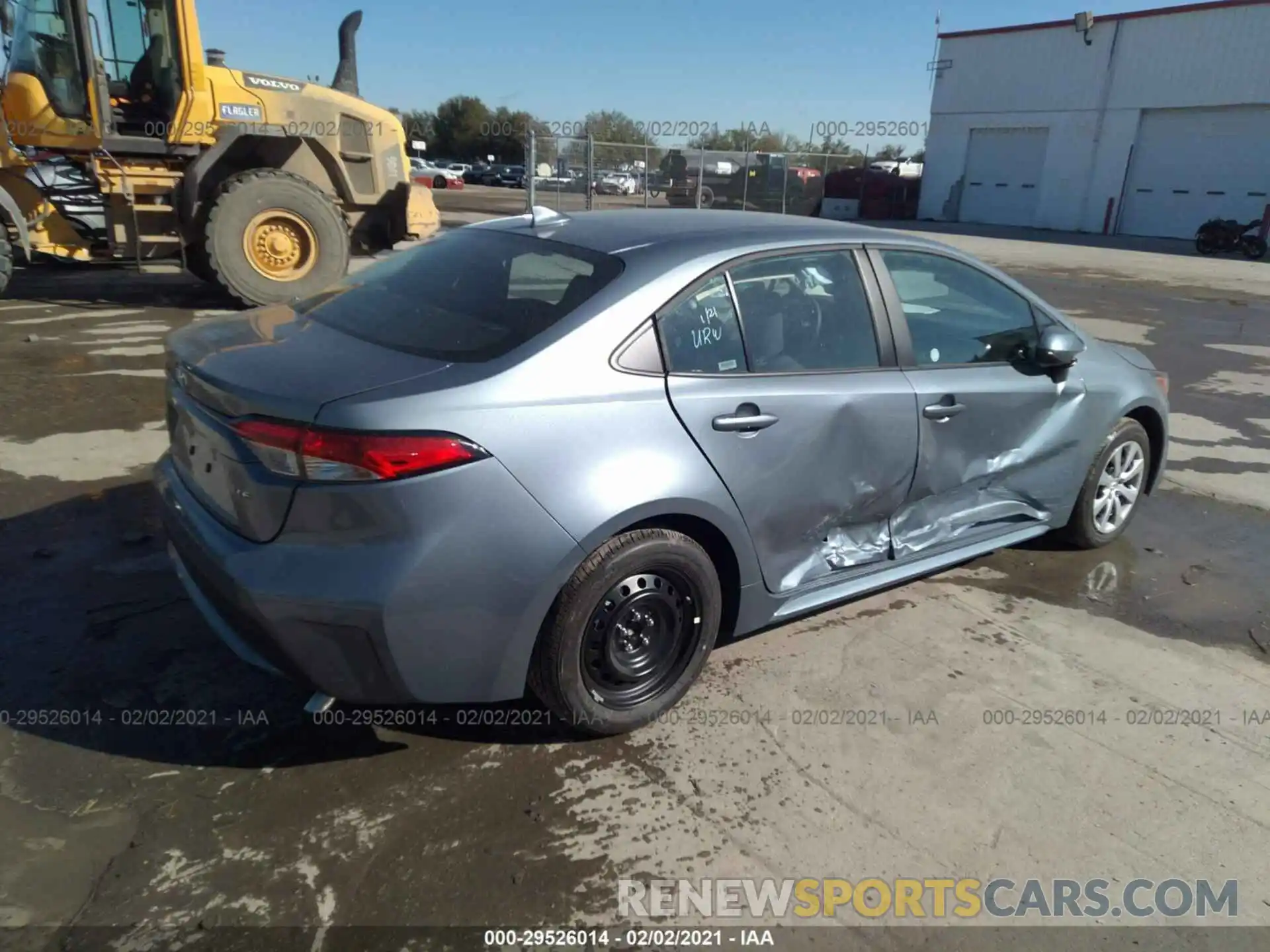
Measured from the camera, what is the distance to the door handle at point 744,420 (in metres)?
2.83

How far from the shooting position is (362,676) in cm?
238

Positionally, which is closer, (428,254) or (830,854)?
(830,854)

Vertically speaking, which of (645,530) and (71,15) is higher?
(71,15)

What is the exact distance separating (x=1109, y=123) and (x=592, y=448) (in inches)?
1449

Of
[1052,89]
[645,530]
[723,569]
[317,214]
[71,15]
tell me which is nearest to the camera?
[645,530]

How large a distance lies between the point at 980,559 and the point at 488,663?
9.48 feet

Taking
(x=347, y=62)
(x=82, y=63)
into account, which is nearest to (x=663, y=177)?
(x=347, y=62)

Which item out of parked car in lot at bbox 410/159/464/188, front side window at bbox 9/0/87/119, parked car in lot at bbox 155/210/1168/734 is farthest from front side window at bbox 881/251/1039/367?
parked car in lot at bbox 410/159/464/188

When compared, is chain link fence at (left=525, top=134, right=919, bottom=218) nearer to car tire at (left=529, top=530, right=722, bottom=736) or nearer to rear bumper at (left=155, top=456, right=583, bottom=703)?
car tire at (left=529, top=530, right=722, bottom=736)

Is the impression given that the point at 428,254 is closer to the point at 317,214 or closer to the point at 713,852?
the point at 713,852

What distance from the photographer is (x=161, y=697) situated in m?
2.95

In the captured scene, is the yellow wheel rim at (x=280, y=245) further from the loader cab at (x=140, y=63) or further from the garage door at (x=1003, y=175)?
the garage door at (x=1003, y=175)

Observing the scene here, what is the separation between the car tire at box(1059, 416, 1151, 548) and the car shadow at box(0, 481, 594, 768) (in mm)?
2895

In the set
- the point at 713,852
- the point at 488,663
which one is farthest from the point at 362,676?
the point at 713,852
